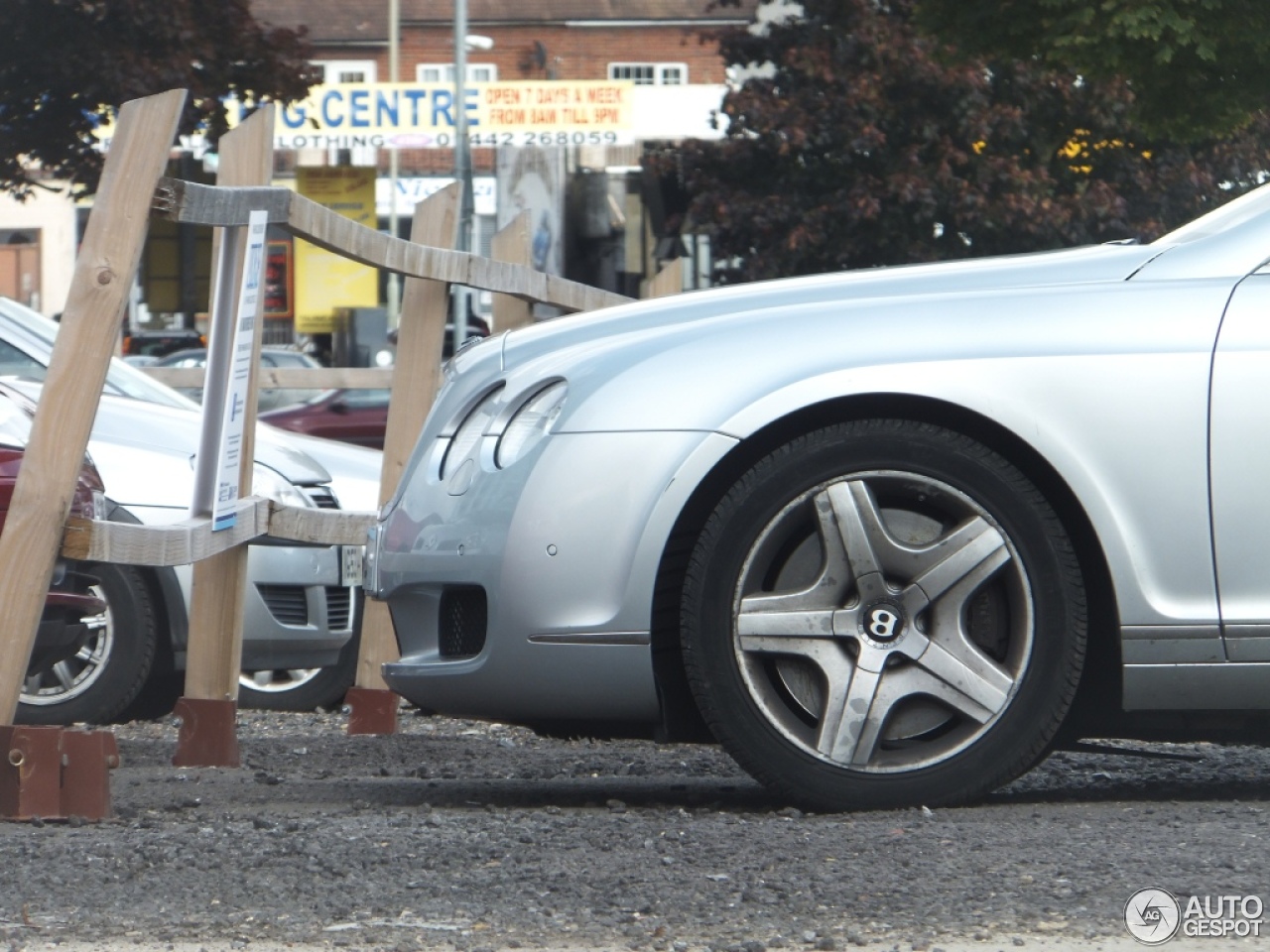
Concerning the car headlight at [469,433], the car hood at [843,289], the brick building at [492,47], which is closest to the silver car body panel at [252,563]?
the car headlight at [469,433]

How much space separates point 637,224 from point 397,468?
16.0 meters

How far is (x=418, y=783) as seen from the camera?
4.84 meters

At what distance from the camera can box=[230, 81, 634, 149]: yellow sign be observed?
40781 mm

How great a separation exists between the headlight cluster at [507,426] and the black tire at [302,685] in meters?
2.87

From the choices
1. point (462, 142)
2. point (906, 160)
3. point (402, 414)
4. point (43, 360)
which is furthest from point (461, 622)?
point (462, 142)

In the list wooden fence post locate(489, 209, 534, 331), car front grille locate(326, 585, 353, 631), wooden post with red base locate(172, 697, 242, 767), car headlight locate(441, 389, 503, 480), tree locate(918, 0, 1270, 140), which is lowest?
wooden post with red base locate(172, 697, 242, 767)

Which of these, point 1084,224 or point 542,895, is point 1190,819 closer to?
point 542,895

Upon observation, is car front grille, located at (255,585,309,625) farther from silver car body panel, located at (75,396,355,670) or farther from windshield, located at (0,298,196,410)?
windshield, located at (0,298,196,410)

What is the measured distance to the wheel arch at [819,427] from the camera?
3979mm

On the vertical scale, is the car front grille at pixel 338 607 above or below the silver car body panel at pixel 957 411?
below

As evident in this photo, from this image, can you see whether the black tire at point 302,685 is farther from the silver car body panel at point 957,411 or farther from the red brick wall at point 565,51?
the red brick wall at point 565,51

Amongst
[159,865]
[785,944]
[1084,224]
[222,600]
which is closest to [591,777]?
[222,600]

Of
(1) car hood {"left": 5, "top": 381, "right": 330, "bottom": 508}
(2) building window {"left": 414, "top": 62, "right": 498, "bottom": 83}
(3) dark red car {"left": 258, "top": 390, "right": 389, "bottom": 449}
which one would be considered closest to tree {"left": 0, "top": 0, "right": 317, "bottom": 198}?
(3) dark red car {"left": 258, "top": 390, "right": 389, "bottom": 449}

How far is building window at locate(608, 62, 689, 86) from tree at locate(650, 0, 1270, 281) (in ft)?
95.9
